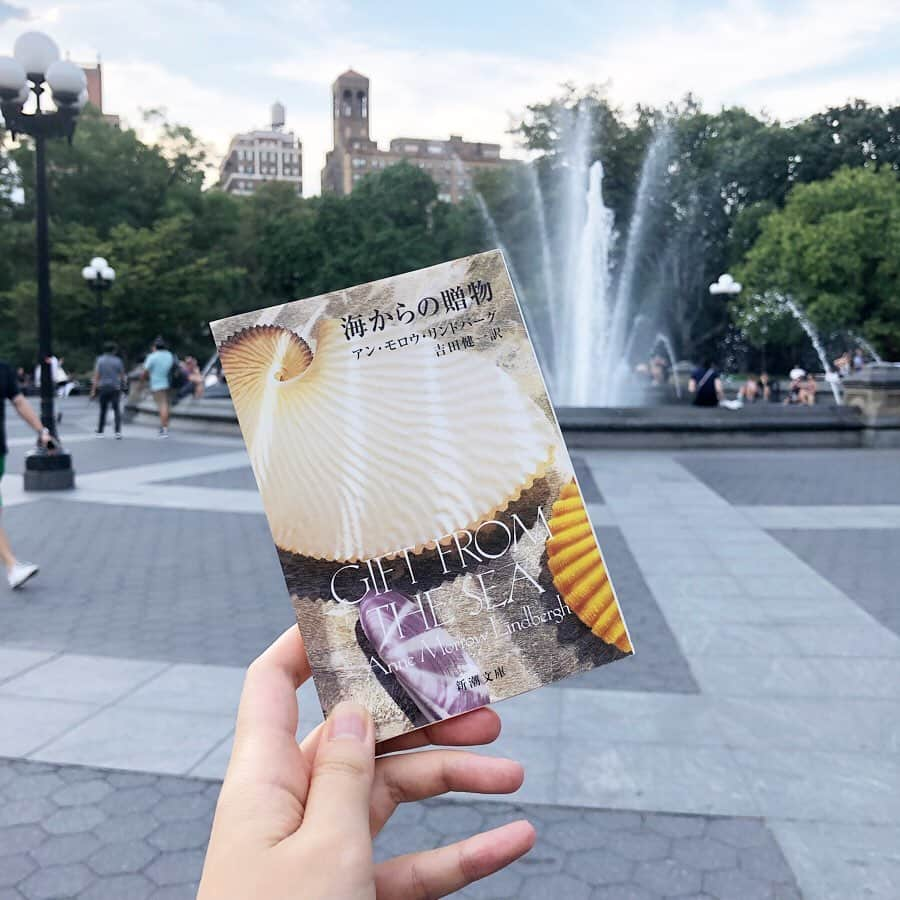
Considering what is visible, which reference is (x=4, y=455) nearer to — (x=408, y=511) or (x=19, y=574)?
(x=19, y=574)

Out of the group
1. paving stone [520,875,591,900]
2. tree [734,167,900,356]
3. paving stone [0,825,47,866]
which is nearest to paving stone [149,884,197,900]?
paving stone [0,825,47,866]

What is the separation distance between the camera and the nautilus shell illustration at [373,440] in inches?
49.4

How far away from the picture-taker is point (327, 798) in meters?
1.18

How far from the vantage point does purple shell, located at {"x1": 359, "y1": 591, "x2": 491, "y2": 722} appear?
125 centimetres

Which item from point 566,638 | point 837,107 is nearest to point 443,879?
point 566,638

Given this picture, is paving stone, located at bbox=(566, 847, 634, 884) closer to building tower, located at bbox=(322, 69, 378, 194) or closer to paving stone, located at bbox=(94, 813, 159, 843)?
paving stone, located at bbox=(94, 813, 159, 843)

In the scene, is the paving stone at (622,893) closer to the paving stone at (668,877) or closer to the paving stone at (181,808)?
the paving stone at (668,877)

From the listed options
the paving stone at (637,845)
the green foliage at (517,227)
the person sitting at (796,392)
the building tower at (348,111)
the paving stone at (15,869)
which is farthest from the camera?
the building tower at (348,111)

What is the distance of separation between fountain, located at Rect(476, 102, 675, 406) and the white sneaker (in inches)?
559

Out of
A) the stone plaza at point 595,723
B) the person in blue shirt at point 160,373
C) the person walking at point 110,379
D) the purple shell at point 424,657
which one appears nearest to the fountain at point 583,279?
the person in blue shirt at point 160,373

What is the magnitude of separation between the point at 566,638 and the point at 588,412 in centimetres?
1496

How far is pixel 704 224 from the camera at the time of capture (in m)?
44.7

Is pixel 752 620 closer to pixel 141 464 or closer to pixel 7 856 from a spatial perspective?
pixel 7 856

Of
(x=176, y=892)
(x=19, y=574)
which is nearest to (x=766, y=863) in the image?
(x=176, y=892)
